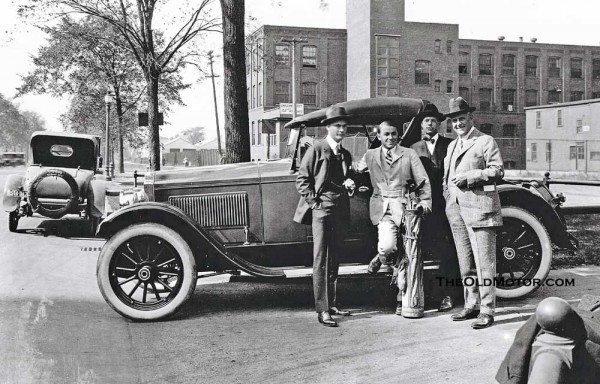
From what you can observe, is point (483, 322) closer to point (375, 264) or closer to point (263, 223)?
point (375, 264)

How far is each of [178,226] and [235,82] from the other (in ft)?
16.5

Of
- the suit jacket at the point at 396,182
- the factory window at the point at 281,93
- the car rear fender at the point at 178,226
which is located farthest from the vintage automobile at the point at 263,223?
the factory window at the point at 281,93

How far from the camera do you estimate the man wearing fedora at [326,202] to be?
533 cm

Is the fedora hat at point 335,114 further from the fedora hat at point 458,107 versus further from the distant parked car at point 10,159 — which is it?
the distant parked car at point 10,159

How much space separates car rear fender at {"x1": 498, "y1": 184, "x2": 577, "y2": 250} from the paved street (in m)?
0.64

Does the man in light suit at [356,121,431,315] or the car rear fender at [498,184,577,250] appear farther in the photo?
the car rear fender at [498,184,577,250]

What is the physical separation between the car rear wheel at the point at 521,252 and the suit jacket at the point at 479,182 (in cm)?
84

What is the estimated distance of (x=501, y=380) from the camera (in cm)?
181

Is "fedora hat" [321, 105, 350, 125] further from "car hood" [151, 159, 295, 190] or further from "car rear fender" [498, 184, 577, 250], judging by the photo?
"car rear fender" [498, 184, 577, 250]

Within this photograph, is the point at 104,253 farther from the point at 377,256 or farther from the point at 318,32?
the point at 318,32

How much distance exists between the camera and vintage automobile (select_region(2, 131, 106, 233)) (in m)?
11.8

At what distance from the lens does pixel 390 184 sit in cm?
552

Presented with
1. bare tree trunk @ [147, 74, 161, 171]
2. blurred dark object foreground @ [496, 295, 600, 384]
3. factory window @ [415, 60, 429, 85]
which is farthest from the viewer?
factory window @ [415, 60, 429, 85]

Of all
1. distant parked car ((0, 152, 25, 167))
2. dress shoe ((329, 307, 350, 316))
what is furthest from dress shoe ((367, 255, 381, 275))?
distant parked car ((0, 152, 25, 167))
